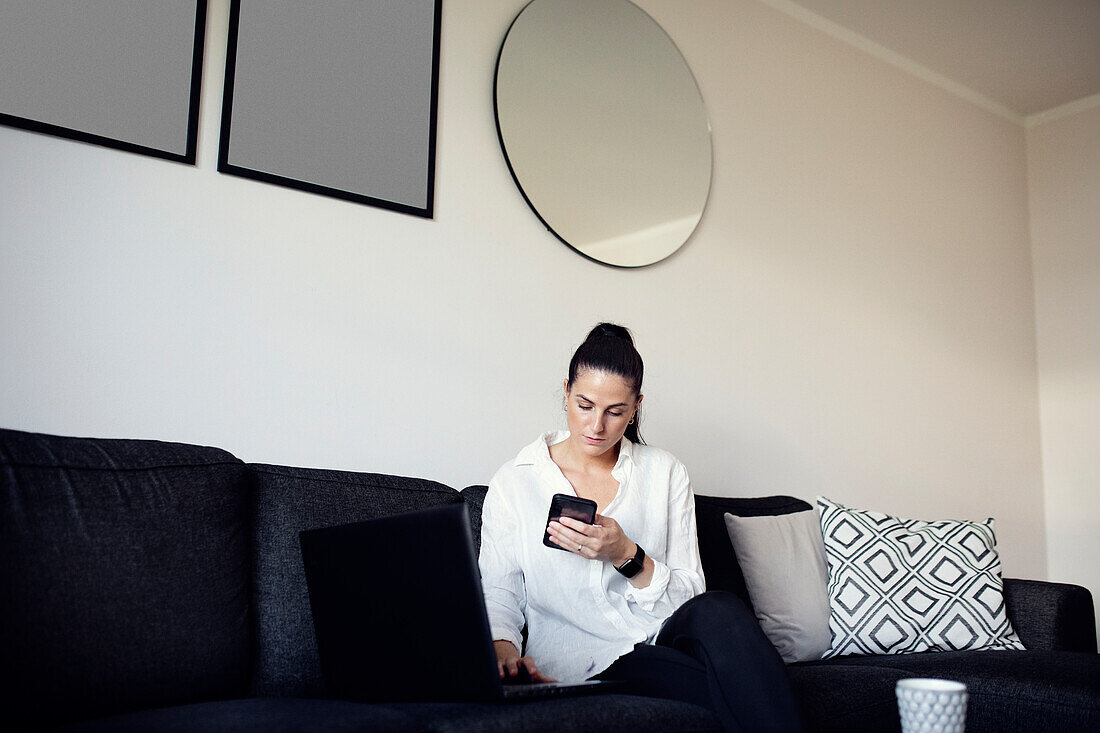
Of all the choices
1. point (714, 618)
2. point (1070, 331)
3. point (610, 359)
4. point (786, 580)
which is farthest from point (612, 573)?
point (1070, 331)

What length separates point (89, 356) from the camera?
1.98 m

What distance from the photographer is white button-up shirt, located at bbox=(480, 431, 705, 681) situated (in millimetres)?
1915

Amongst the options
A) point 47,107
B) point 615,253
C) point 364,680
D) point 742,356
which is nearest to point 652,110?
point 615,253

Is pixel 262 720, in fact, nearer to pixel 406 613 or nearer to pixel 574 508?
pixel 406 613

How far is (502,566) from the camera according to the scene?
6.48ft

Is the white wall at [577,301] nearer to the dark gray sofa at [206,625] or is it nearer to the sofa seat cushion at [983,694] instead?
the dark gray sofa at [206,625]

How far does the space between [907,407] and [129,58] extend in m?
2.97

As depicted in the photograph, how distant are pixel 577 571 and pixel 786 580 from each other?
2.55ft

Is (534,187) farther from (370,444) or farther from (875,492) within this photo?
(875,492)

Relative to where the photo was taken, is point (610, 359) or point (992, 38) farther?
point (992, 38)

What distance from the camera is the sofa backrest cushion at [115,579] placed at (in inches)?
55.4

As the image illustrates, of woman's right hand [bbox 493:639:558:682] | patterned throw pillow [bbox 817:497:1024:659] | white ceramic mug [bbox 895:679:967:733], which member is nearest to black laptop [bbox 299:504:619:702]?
woman's right hand [bbox 493:639:558:682]

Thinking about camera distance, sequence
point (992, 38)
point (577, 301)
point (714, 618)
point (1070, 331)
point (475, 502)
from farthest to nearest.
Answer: point (1070, 331), point (992, 38), point (577, 301), point (475, 502), point (714, 618)

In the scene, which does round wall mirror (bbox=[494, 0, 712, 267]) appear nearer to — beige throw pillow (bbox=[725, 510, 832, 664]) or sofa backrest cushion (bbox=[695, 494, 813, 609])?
sofa backrest cushion (bbox=[695, 494, 813, 609])
